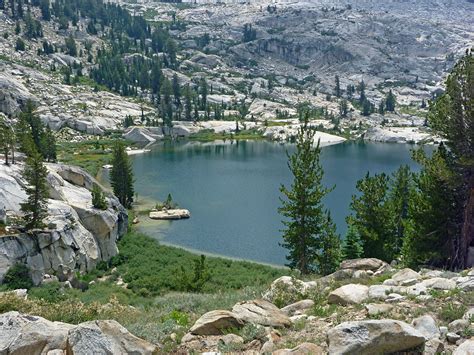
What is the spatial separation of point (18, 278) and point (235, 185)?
60.9 meters

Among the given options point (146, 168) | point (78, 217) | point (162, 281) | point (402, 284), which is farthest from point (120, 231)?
point (146, 168)

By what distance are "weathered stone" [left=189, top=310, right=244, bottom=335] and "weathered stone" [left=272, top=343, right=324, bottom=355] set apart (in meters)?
2.29

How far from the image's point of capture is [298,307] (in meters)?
14.0

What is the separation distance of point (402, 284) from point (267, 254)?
40.1m

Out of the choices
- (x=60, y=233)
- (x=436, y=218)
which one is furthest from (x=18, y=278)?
(x=436, y=218)

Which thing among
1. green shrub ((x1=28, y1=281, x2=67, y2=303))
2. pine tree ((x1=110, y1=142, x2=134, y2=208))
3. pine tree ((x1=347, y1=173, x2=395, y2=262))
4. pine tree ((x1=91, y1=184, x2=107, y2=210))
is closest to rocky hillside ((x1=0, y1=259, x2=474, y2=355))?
pine tree ((x1=347, y1=173, x2=395, y2=262))

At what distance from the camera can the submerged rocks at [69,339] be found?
9445 mm

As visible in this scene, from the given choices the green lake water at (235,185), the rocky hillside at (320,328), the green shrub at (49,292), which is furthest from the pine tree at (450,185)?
the green shrub at (49,292)

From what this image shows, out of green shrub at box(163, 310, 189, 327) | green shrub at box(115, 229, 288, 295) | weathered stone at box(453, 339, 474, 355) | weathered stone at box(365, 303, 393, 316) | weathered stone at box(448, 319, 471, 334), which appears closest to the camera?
weathered stone at box(453, 339, 474, 355)

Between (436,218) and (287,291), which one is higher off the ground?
(436,218)

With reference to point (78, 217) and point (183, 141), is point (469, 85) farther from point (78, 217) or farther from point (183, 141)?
point (183, 141)

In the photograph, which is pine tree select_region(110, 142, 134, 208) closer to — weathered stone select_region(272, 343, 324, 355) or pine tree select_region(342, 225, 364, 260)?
pine tree select_region(342, 225, 364, 260)

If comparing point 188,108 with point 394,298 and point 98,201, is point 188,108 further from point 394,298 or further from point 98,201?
point 394,298

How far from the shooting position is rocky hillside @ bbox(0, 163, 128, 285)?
125 ft
